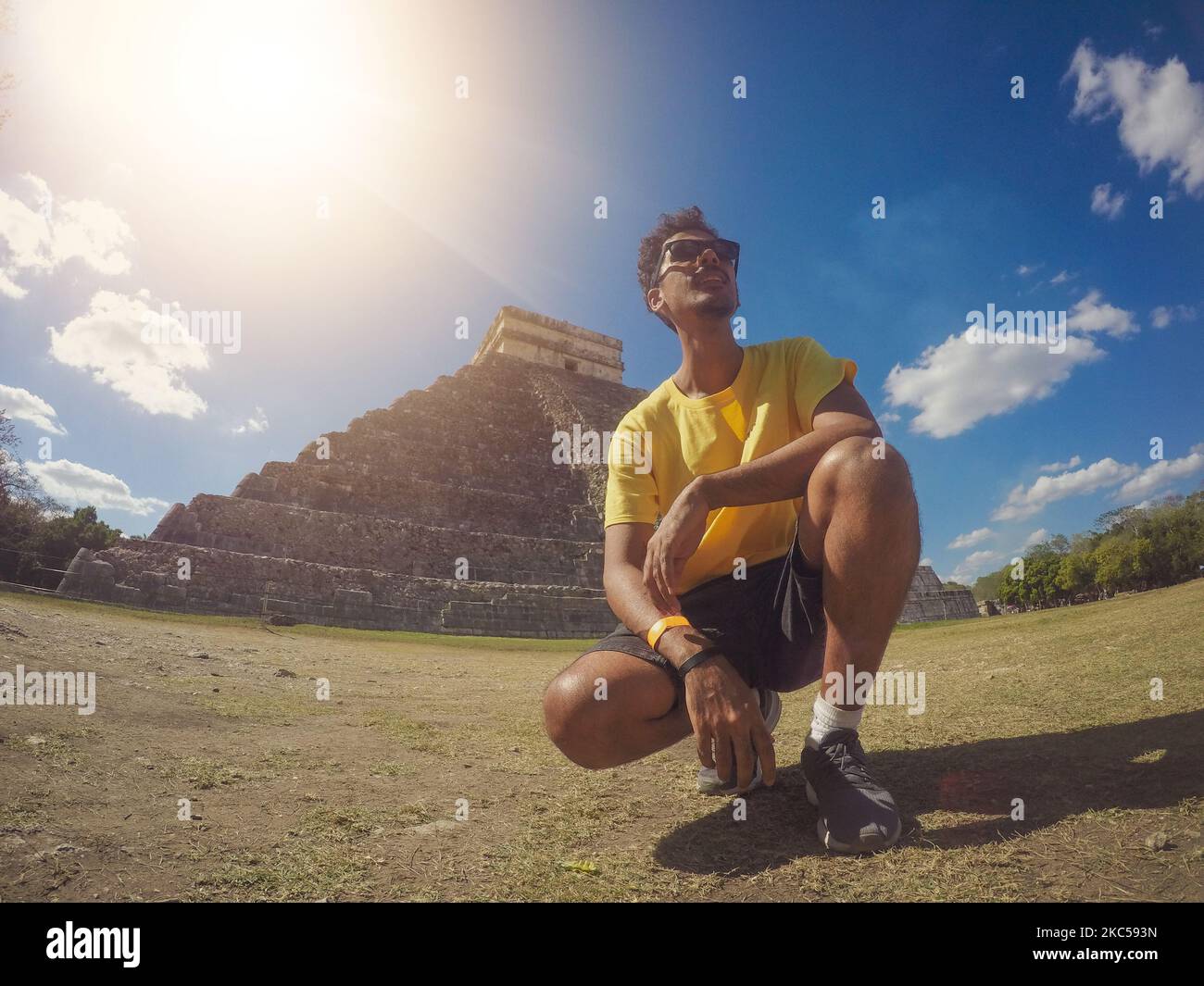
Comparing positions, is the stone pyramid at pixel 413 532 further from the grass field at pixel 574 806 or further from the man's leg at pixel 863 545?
the man's leg at pixel 863 545

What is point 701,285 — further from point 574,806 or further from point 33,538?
point 33,538

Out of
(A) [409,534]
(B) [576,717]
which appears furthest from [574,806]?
(A) [409,534]

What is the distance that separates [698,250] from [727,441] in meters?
0.85

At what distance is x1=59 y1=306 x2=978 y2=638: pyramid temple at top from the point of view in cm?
1436

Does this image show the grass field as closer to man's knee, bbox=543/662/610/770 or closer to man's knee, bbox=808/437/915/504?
man's knee, bbox=543/662/610/770

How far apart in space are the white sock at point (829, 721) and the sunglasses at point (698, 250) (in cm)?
183

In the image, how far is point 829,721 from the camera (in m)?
1.83

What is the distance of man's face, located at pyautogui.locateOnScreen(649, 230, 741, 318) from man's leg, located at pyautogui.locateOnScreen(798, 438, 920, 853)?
0.95m

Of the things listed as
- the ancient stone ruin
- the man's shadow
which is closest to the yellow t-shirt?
the man's shadow

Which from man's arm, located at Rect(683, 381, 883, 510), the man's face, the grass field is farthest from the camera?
the man's face
